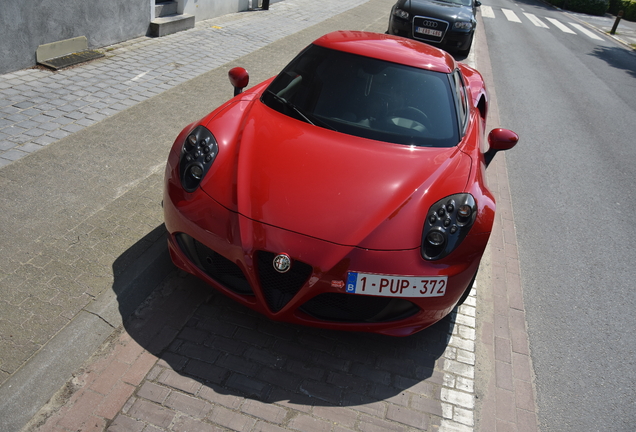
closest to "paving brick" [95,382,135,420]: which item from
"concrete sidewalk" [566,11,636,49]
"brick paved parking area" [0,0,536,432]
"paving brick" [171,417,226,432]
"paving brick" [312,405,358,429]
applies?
"brick paved parking area" [0,0,536,432]

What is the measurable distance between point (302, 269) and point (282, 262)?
126 millimetres

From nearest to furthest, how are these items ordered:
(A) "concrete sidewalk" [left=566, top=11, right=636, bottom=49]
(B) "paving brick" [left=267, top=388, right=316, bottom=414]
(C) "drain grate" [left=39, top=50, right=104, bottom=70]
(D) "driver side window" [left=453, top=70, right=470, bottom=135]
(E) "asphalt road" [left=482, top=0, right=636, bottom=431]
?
(B) "paving brick" [left=267, top=388, right=316, bottom=414]
(E) "asphalt road" [left=482, top=0, right=636, bottom=431]
(D) "driver side window" [left=453, top=70, right=470, bottom=135]
(C) "drain grate" [left=39, top=50, right=104, bottom=70]
(A) "concrete sidewalk" [left=566, top=11, right=636, bottom=49]

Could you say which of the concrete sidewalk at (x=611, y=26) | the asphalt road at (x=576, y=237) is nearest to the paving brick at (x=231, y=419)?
the asphalt road at (x=576, y=237)

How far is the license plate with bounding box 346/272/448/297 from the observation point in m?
2.89

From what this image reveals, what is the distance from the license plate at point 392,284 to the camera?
9.48 feet

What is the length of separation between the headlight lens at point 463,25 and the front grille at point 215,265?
9.86m

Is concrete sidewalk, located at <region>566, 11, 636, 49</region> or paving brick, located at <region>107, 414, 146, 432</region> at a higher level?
paving brick, located at <region>107, 414, 146, 432</region>

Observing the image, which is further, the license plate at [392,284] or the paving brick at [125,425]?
the license plate at [392,284]

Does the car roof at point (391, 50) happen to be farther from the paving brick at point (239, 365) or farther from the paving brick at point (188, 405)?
the paving brick at point (188, 405)

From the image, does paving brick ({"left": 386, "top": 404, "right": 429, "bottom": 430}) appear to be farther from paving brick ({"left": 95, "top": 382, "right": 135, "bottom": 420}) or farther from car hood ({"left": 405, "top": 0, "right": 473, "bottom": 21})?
car hood ({"left": 405, "top": 0, "right": 473, "bottom": 21})

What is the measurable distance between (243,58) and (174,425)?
7.50 metres

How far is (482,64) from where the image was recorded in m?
12.0

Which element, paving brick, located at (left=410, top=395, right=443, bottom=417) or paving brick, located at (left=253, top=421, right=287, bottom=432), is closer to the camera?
paving brick, located at (left=253, top=421, right=287, bottom=432)

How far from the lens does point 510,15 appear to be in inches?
917
